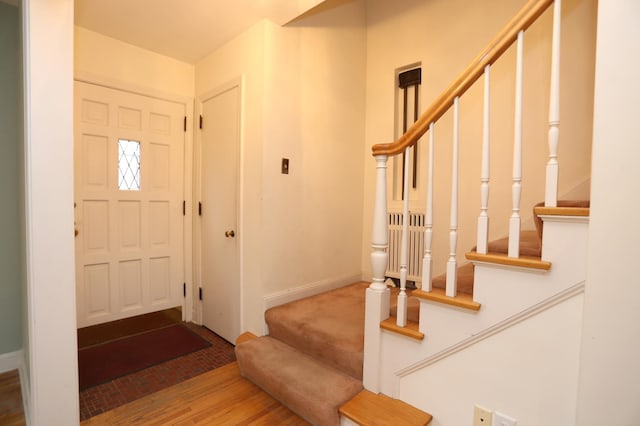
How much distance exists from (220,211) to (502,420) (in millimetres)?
2320

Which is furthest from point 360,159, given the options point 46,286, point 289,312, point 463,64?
point 46,286

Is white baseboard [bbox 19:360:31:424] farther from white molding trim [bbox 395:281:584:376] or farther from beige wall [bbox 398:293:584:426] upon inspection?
beige wall [bbox 398:293:584:426]

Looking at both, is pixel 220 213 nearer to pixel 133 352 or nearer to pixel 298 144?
pixel 298 144

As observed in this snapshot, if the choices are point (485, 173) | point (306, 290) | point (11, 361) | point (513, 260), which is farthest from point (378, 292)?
point (11, 361)

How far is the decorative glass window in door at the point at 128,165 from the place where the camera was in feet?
8.67

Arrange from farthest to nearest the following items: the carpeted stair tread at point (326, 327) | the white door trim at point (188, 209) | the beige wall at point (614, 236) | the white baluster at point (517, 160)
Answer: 1. the white door trim at point (188, 209)
2. the carpeted stair tread at point (326, 327)
3. the white baluster at point (517, 160)
4. the beige wall at point (614, 236)

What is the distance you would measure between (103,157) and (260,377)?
85.5 inches

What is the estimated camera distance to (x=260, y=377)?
75.5 inches

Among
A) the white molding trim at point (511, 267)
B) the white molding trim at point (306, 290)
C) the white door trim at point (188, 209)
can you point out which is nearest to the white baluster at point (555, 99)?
A: the white molding trim at point (511, 267)

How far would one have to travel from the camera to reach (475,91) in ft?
7.54

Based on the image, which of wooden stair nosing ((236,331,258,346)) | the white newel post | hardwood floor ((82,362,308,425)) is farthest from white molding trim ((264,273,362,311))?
the white newel post

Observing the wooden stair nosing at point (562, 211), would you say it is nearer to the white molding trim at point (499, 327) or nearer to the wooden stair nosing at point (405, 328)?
the white molding trim at point (499, 327)

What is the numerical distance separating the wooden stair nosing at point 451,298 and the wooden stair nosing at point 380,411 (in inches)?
22.0

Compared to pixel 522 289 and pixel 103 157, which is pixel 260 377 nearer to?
pixel 522 289
